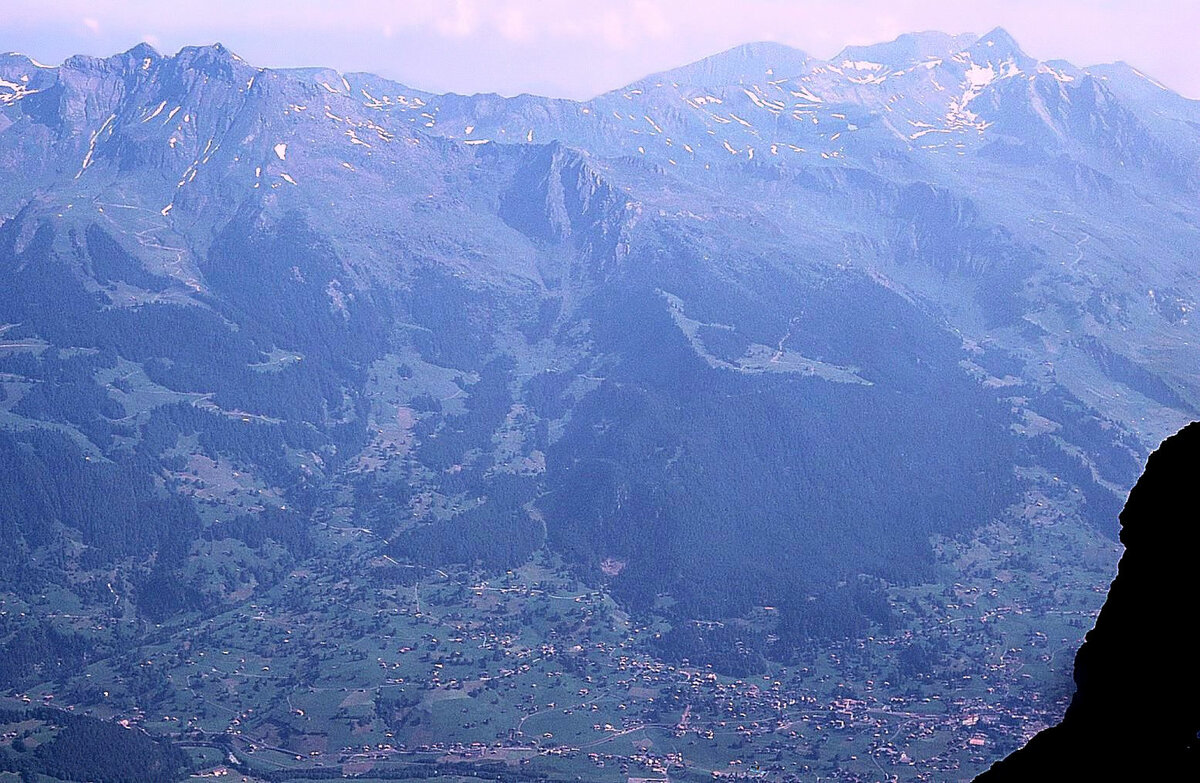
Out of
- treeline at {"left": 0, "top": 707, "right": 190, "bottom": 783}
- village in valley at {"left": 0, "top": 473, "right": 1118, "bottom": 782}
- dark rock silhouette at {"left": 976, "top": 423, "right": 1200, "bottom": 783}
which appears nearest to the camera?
dark rock silhouette at {"left": 976, "top": 423, "right": 1200, "bottom": 783}

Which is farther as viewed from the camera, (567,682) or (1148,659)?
(567,682)

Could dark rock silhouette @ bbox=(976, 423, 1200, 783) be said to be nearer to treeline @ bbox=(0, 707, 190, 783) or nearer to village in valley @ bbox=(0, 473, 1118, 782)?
village in valley @ bbox=(0, 473, 1118, 782)

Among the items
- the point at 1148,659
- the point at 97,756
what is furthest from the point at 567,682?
the point at 1148,659

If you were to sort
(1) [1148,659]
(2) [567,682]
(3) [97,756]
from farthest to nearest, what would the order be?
(2) [567,682]
(3) [97,756]
(1) [1148,659]

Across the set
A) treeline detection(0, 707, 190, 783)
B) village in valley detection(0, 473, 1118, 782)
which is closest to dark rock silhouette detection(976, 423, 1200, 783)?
village in valley detection(0, 473, 1118, 782)

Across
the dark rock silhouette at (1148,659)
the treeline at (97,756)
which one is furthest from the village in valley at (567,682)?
the dark rock silhouette at (1148,659)

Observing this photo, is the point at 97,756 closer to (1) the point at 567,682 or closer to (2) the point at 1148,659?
(1) the point at 567,682

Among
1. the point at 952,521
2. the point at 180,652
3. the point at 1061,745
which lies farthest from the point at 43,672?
the point at 1061,745

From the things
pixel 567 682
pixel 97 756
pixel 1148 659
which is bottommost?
pixel 97 756

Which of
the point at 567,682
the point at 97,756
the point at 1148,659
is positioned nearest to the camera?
the point at 1148,659

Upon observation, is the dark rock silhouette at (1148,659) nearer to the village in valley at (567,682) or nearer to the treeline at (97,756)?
the village in valley at (567,682)
